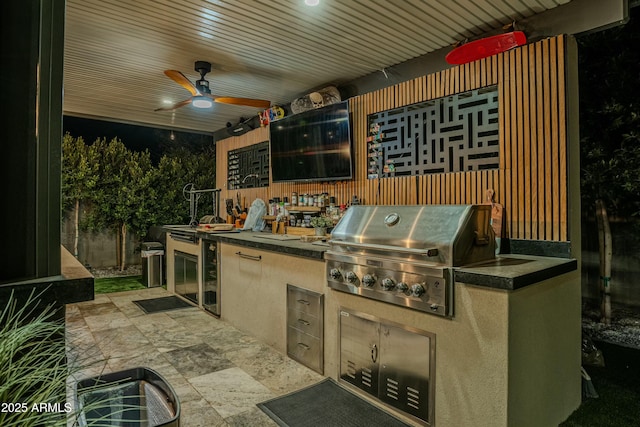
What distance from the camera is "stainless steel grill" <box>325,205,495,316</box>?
81.1 inches

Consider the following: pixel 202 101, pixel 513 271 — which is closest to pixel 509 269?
pixel 513 271

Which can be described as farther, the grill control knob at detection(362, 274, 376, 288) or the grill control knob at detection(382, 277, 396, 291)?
the grill control knob at detection(362, 274, 376, 288)

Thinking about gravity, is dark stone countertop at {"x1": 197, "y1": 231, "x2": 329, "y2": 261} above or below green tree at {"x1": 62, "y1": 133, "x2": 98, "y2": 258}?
below

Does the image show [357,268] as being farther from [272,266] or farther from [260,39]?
[260,39]

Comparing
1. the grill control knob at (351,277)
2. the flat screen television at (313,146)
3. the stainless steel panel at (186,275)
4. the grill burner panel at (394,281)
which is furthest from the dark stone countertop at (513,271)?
the stainless steel panel at (186,275)

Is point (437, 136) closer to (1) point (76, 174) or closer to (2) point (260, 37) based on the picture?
(2) point (260, 37)

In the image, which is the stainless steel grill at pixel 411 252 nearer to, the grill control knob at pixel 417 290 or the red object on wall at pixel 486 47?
the grill control knob at pixel 417 290

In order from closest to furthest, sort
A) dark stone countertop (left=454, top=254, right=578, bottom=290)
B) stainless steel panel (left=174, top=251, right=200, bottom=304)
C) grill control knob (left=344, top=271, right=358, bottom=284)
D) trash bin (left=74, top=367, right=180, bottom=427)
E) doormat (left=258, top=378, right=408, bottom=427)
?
1. trash bin (left=74, top=367, right=180, bottom=427)
2. dark stone countertop (left=454, top=254, right=578, bottom=290)
3. doormat (left=258, top=378, right=408, bottom=427)
4. grill control knob (left=344, top=271, right=358, bottom=284)
5. stainless steel panel (left=174, top=251, right=200, bottom=304)

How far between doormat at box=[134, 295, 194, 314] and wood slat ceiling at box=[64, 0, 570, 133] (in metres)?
2.77

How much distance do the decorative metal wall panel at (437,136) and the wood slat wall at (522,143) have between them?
2.7 inches

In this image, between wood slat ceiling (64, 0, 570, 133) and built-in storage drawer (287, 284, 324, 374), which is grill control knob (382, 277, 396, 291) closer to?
built-in storage drawer (287, 284, 324, 374)

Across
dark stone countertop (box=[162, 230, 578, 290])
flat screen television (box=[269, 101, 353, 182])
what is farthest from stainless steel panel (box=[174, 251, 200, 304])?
dark stone countertop (box=[162, 230, 578, 290])

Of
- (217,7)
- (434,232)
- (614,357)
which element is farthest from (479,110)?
(614,357)

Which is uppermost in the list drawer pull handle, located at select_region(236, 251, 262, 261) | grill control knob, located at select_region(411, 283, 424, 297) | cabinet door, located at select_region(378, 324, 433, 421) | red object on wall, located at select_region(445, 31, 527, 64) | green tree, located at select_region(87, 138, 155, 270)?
red object on wall, located at select_region(445, 31, 527, 64)
